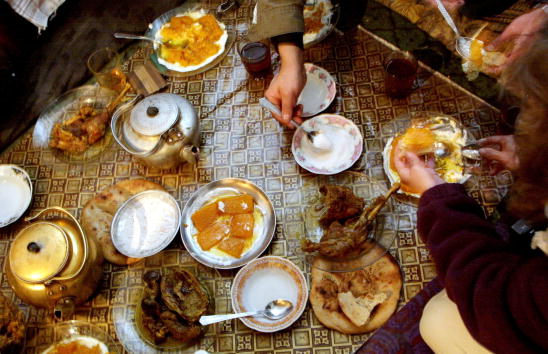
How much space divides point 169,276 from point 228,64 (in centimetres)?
116

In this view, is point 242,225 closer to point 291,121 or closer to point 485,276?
point 291,121

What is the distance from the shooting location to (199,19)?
2.33 metres

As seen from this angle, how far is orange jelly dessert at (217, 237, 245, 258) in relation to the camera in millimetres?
1748

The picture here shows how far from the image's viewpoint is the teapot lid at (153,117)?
1.79m

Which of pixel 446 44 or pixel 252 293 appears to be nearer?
pixel 252 293

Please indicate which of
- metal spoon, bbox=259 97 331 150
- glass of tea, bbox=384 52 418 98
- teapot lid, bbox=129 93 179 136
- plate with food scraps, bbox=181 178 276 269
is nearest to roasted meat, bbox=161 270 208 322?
plate with food scraps, bbox=181 178 276 269

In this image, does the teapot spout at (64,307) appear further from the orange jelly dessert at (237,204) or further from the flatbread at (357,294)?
the flatbread at (357,294)

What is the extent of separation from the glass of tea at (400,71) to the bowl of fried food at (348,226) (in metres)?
0.49

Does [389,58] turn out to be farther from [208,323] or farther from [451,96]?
[208,323]

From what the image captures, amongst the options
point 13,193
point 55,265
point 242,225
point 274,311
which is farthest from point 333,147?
point 13,193

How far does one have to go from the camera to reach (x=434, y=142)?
1815 millimetres

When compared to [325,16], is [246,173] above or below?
below

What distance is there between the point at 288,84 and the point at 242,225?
0.65m

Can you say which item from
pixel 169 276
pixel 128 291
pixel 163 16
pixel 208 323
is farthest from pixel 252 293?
pixel 163 16
